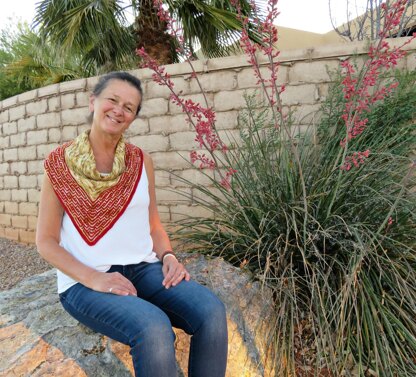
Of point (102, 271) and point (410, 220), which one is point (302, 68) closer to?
point (410, 220)

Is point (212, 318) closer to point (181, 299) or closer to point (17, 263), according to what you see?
point (181, 299)

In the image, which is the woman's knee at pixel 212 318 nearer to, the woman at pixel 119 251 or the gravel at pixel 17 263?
the woman at pixel 119 251

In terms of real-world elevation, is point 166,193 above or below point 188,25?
below

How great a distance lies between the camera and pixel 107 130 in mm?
1746

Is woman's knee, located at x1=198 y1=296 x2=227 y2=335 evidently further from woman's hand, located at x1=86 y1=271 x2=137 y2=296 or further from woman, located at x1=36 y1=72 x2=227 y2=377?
woman's hand, located at x1=86 y1=271 x2=137 y2=296

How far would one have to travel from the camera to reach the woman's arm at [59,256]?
1.48m

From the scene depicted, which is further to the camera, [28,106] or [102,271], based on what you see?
[28,106]

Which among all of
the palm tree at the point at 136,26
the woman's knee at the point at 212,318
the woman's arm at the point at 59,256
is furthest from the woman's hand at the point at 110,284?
the palm tree at the point at 136,26

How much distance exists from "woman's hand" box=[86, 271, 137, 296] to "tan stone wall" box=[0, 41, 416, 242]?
2.05m

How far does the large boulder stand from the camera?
1.60 m

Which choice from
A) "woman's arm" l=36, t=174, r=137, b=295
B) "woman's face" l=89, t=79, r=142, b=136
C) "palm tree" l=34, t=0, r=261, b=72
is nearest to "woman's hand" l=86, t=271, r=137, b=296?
"woman's arm" l=36, t=174, r=137, b=295

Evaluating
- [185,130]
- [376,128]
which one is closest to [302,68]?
[376,128]

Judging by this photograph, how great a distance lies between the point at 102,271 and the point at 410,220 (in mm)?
1851

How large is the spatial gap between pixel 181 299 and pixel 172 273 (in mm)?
140
